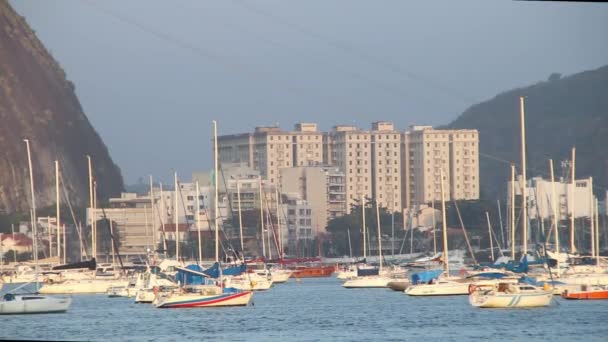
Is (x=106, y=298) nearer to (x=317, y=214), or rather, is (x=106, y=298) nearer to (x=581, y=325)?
(x=581, y=325)

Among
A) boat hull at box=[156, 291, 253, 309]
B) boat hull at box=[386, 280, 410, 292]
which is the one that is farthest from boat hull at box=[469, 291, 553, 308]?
boat hull at box=[386, 280, 410, 292]

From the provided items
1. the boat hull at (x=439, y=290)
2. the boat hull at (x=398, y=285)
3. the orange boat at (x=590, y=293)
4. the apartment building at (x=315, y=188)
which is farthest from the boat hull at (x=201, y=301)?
the apartment building at (x=315, y=188)

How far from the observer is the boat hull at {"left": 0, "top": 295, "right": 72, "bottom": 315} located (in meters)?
48.6

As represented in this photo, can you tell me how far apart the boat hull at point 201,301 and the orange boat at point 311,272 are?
47.0m

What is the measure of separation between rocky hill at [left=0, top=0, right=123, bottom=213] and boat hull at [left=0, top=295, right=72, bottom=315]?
99.8m

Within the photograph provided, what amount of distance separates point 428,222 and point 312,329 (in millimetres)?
134728

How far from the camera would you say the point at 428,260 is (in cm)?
8494

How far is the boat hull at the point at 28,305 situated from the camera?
48.6 meters

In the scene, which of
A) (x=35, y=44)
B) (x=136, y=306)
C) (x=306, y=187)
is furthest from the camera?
(x=306, y=187)

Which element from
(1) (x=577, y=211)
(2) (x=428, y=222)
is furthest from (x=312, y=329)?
(2) (x=428, y=222)

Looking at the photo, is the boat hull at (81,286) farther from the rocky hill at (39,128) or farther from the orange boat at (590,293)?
the rocky hill at (39,128)

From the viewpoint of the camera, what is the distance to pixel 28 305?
48.9m

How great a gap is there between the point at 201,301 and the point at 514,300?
1046cm

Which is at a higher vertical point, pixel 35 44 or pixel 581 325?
pixel 35 44
